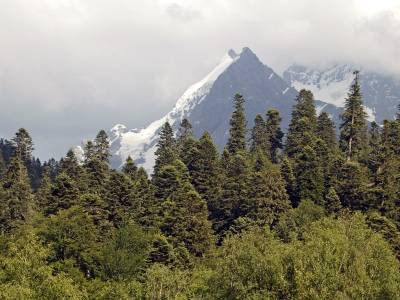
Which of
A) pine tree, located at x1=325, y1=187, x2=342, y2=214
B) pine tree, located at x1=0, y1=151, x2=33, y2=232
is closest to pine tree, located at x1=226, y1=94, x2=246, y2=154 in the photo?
pine tree, located at x1=325, y1=187, x2=342, y2=214

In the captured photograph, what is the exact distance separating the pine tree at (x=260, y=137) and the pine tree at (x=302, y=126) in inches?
197

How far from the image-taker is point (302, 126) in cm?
13400

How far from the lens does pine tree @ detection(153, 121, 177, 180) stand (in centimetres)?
13388

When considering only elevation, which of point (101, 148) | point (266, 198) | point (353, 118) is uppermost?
point (353, 118)

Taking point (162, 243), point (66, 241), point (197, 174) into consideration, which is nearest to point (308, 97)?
point (197, 174)

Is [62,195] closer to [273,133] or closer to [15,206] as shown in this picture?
[15,206]

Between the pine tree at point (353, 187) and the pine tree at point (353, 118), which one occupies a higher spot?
the pine tree at point (353, 118)

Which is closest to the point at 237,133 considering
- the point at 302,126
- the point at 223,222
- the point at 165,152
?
the point at 302,126

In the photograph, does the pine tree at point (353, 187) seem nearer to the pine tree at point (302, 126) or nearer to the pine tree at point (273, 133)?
the pine tree at point (302, 126)

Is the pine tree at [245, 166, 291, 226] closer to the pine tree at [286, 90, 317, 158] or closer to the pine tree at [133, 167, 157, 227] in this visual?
the pine tree at [133, 167, 157, 227]

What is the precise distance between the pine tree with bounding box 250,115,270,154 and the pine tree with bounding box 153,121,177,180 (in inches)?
738

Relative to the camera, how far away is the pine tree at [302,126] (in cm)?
12800

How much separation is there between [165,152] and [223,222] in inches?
1129

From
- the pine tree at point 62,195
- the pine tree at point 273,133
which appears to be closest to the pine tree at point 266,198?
the pine tree at point 62,195
